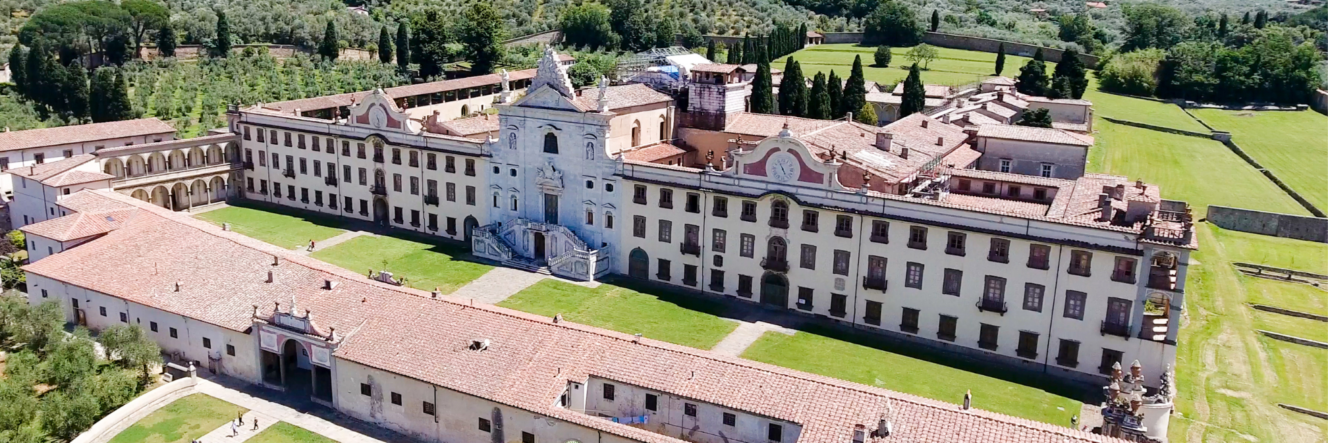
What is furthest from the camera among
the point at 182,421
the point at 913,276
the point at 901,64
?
the point at 901,64

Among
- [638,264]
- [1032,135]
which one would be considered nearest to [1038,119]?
[1032,135]

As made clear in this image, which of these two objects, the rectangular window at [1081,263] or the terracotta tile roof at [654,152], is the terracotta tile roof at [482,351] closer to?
the rectangular window at [1081,263]

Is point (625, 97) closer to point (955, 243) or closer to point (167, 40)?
point (955, 243)

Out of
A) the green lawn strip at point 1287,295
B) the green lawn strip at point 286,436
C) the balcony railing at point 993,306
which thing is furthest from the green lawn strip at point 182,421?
the green lawn strip at point 1287,295

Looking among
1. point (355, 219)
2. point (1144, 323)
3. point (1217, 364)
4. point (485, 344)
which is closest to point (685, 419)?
point (485, 344)

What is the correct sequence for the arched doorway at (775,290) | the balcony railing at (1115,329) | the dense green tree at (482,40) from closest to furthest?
the balcony railing at (1115,329) → the arched doorway at (775,290) → the dense green tree at (482,40)

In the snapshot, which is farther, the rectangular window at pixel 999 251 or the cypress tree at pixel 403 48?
the cypress tree at pixel 403 48

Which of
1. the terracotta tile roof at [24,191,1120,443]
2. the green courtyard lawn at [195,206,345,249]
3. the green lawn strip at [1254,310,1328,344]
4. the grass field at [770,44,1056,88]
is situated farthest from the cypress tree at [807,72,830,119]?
the terracotta tile roof at [24,191,1120,443]
